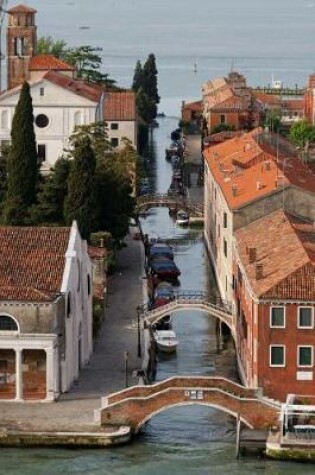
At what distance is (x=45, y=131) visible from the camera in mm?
73375

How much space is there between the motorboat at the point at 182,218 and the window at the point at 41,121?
252 inches

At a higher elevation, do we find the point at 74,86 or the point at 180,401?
the point at 74,86

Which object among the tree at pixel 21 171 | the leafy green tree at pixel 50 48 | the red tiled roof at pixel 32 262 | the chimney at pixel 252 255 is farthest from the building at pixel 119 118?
the red tiled roof at pixel 32 262

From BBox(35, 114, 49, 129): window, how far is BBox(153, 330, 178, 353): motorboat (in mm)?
24963

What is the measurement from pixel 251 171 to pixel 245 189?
299 cm

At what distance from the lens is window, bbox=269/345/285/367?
41406 millimetres

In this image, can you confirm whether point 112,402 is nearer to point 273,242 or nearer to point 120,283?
point 273,242

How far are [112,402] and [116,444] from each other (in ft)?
3.18

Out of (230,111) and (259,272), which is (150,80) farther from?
(259,272)

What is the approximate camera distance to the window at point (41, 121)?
7350cm

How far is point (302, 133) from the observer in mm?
93312

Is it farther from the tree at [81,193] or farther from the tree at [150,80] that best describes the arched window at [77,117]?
the tree at [150,80]

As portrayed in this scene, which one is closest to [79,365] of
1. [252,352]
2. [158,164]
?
[252,352]

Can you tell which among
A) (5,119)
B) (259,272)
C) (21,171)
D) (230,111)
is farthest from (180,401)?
(230,111)
